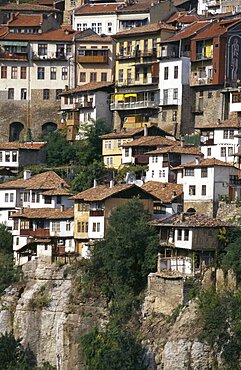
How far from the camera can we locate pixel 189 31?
10862 cm

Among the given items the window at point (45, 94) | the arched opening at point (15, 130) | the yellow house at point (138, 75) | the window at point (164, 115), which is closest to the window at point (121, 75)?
the yellow house at point (138, 75)

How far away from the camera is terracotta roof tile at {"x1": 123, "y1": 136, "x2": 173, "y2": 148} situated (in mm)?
100000

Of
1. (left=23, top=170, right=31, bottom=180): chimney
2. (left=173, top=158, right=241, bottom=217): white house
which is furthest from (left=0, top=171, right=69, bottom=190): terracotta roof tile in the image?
(left=173, top=158, right=241, bottom=217): white house

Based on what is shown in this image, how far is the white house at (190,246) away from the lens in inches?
3255

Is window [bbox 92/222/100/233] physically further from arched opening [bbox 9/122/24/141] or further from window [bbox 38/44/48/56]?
window [bbox 38/44/48/56]

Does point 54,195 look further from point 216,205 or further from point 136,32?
point 136,32

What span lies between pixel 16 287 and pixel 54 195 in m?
7.49

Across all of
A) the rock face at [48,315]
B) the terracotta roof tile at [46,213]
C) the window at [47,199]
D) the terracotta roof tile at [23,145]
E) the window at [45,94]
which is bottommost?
the rock face at [48,315]

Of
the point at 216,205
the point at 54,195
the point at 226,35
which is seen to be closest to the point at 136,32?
the point at 226,35

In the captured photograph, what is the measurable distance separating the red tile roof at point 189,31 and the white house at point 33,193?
13.9 m

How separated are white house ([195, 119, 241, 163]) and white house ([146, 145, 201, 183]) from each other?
798 mm

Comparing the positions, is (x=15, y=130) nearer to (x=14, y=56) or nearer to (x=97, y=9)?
(x=14, y=56)

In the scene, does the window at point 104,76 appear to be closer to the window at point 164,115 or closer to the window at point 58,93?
the window at point 58,93

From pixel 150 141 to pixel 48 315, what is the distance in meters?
16.5
